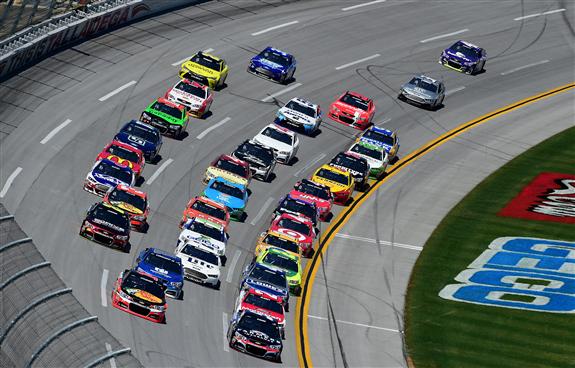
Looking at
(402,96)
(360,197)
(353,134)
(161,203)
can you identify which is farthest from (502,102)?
(161,203)

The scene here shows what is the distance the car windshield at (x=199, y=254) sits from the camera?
178 feet

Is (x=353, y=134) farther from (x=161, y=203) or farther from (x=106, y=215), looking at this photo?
(x=106, y=215)

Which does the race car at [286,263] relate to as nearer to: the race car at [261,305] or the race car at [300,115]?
the race car at [261,305]

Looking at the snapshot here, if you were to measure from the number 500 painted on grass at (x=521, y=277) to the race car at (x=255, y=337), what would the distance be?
11.2 m

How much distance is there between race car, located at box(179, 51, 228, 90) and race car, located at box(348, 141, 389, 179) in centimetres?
935

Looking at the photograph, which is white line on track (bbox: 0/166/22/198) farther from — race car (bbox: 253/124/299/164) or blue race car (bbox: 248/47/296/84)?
blue race car (bbox: 248/47/296/84)

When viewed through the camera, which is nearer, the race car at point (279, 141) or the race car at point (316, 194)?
the race car at point (316, 194)

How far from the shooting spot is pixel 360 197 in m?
65.8

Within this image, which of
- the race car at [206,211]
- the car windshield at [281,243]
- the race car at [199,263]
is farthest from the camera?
the race car at [206,211]

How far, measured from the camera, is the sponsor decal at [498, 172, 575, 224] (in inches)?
2655

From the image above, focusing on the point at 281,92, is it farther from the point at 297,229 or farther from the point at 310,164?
the point at 297,229

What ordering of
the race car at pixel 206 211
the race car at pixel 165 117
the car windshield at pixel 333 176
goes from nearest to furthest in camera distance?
the race car at pixel 206 211 < the car windshield at pixel 333 176 < the race car at pixel 165 117

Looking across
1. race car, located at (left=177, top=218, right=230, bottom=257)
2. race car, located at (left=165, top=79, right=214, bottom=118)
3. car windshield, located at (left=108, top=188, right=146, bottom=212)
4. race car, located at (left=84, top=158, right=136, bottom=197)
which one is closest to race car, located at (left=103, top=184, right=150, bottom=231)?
car windshield, located at (left=108, top=188, right=146, bottom=212)

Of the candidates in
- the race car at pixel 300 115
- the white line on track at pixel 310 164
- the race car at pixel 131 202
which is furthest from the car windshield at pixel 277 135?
the race car at pixel 131 202
